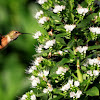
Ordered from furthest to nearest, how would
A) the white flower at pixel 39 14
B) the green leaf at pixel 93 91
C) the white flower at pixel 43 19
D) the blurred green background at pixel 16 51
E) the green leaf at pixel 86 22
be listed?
1. the blurred green background at pixel 16 51
2. the white flower at pixel 39 14
3. the white flower at pixel 43 19
4. the green leaf at pixel 86 22
5. the green leaf at pixel 93 91

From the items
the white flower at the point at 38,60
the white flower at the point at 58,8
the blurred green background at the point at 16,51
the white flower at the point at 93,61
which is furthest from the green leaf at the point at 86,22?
the blurred green background at the point at 16,51

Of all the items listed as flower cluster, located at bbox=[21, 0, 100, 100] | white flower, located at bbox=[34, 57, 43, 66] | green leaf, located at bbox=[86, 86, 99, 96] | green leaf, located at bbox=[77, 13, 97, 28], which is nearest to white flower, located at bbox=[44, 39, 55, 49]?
flower cluster, located at bbox=[21, 0, 100, 100]

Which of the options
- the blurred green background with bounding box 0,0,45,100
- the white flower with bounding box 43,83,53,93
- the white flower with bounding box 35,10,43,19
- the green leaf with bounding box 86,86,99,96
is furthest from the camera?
the blurred green background with bounding box 0,0,45,100

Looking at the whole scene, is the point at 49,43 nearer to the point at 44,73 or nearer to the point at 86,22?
the point at 44,73

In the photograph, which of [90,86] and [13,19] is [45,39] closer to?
[90,86]

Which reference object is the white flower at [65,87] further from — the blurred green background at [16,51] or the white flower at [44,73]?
the blurred green background at [16,51]

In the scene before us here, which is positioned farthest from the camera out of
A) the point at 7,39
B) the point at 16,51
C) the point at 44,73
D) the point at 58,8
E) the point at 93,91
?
the point at 16,51

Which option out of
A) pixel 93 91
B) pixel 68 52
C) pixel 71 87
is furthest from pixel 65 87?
pixel 68 52

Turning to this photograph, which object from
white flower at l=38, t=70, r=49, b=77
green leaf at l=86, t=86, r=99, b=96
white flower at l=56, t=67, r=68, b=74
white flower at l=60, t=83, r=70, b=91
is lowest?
green leaf at l=86, t=86, r=99, b=96

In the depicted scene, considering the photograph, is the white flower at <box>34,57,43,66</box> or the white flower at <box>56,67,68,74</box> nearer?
the white flower at <box>56,67,68,74</box>

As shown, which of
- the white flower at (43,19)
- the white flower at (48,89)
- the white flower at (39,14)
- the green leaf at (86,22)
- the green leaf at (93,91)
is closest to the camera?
the green leaf at (93,91)

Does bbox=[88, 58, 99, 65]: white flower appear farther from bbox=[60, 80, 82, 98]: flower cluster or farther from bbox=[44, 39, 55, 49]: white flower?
bbox=[44, 39, 55, 49]: white flower

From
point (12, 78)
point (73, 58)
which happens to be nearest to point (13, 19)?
point (12, 78)
